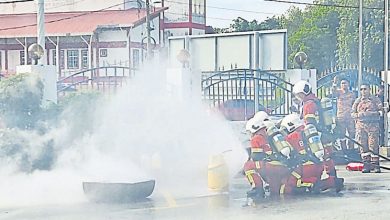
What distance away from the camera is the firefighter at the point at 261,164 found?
452 inches

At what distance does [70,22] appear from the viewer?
148 ft

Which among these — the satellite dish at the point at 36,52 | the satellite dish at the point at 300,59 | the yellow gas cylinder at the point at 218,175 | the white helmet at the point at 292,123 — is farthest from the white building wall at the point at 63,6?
the white helmet at the point at 292,123

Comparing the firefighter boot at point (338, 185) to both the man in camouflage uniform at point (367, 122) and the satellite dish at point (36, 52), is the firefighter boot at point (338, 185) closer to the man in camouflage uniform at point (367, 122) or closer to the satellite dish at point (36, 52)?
the man in camouflage uniform at point (367, 122)

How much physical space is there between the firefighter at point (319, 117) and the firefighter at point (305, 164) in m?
0.28

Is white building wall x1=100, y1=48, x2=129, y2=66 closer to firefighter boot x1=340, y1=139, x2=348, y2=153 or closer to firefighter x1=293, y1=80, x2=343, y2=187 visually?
firefighter boot x1=340, y1=139, x2=348, y2=153

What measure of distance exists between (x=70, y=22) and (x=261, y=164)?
35091mm

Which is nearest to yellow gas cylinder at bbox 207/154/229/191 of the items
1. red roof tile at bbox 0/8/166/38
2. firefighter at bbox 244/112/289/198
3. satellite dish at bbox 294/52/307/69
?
firefighter at bbox 244/112/289/198

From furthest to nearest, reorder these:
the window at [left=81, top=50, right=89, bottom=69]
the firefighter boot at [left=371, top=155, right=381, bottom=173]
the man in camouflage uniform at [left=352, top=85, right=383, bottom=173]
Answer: the window at [left=81, top=50, right=89, bottom=69] → the man in camouflage uniform at [left=352, top=85, right=383, bottom=173] → the firefighter boot at [left=371, top=155, right=381, bottom=173]

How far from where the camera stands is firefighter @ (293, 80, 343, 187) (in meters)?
12.1

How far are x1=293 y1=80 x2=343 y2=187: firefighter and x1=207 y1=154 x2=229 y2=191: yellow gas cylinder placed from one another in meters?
1.47

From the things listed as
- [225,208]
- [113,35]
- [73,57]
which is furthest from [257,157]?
[73,57]

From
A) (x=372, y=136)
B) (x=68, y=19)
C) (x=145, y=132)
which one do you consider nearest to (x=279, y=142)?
(x=145, y=132)

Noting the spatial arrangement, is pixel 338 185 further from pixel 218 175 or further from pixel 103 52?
pixel 103 52

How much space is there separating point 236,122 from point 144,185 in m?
6.49
